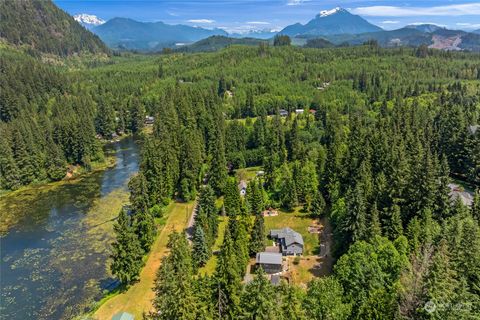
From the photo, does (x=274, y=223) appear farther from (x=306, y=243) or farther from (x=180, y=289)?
(x=180, y=289)

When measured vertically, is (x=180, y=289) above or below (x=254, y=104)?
above

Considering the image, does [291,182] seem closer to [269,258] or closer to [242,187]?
[242,187]

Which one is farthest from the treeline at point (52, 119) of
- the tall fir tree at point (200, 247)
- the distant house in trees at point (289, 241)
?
the distant house in trees at point (289, 241)

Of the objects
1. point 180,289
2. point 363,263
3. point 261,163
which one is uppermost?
point 180,289

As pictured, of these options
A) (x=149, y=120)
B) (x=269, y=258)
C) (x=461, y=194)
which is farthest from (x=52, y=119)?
(x=461, y=194)

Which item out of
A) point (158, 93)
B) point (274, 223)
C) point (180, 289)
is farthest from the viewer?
point (158, 93)

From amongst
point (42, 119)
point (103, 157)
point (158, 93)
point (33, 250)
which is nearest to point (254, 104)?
point (158, 93)

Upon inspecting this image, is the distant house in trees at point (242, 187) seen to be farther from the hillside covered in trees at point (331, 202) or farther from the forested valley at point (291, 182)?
the hillside covered in trees at point (331, 202)
